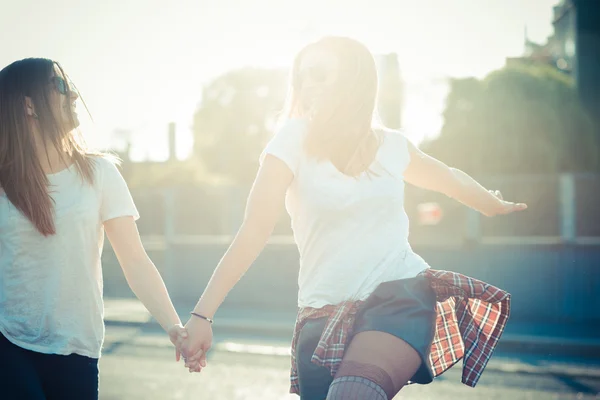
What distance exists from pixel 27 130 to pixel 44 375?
32.5 inches

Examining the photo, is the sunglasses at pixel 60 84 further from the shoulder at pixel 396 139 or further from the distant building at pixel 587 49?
the distant building at pixel 587 49

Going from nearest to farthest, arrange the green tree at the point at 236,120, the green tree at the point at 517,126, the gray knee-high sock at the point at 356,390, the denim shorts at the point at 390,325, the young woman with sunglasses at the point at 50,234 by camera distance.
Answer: the gray knee-high sock at the point at 356,390
the denim shorts at the point at 390,325
the young woman with sunglasses at the point at 50,234
the green tree at the point at 517,126
the green tree at the point at 236,120

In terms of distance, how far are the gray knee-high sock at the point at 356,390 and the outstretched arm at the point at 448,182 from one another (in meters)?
0.86

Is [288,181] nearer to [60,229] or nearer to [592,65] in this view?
[60,229]

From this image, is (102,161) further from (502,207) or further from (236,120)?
(236,120)

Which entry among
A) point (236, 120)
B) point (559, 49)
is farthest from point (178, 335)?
point (236, 120)

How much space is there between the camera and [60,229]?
7.64 feet

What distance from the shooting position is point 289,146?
7.02 ft

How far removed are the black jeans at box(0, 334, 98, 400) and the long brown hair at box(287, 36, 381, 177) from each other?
41.0 inches

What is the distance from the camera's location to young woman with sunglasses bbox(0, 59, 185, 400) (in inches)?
90.2

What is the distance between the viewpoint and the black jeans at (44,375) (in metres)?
2.19

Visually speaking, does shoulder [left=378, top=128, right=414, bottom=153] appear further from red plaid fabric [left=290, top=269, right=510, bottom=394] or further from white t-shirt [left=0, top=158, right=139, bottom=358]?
white t-shirt [left=0, top=158, right=139, bottom=358]

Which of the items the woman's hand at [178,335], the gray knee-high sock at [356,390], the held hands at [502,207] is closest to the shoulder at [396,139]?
the held hands at [502,207]

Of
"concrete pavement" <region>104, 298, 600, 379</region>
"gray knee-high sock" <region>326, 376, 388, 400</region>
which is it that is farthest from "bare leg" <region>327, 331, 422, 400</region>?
"concrete pavement" <region>104, 298, 600, 379</region>
